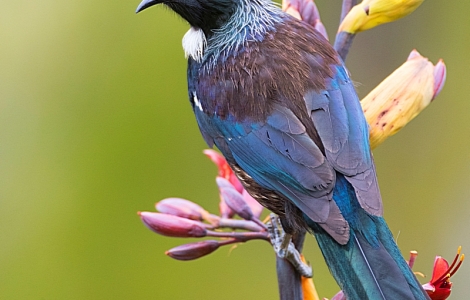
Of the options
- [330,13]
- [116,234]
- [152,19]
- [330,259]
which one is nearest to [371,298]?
[330,259]

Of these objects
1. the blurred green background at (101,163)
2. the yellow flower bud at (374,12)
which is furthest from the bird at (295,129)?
the blurred green background at (101,163)

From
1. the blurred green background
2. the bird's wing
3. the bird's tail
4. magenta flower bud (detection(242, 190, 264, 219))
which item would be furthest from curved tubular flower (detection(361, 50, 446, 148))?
the blurred green background

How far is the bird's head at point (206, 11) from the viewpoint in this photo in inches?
84.0

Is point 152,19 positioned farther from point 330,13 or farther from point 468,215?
point 468,215

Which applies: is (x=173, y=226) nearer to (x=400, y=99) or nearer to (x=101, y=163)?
(x=400, y=99)

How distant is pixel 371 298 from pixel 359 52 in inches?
112

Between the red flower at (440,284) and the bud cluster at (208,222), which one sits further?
the bud cluster at (208,222)

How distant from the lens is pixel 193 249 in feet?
5.87

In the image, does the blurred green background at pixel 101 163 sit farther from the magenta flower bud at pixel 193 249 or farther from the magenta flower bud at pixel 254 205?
the magenta flower bud at pixel 193 249

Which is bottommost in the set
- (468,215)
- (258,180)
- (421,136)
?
(468,215)

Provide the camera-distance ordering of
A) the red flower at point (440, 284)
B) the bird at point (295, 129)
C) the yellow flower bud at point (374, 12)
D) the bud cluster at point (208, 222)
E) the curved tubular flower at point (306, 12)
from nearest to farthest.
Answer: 1. the red flower at point (440, 284)
2. the bird at point (295, 129)
3. the bud cluster at point (208, 222)
4. the yellow flower bud at point (374, 12)
5. the curved tubular flower at point (306, 12)

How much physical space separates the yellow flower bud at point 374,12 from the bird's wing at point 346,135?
0.45 ft

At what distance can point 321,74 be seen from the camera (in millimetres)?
1941

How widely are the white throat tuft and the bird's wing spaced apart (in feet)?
1.36
